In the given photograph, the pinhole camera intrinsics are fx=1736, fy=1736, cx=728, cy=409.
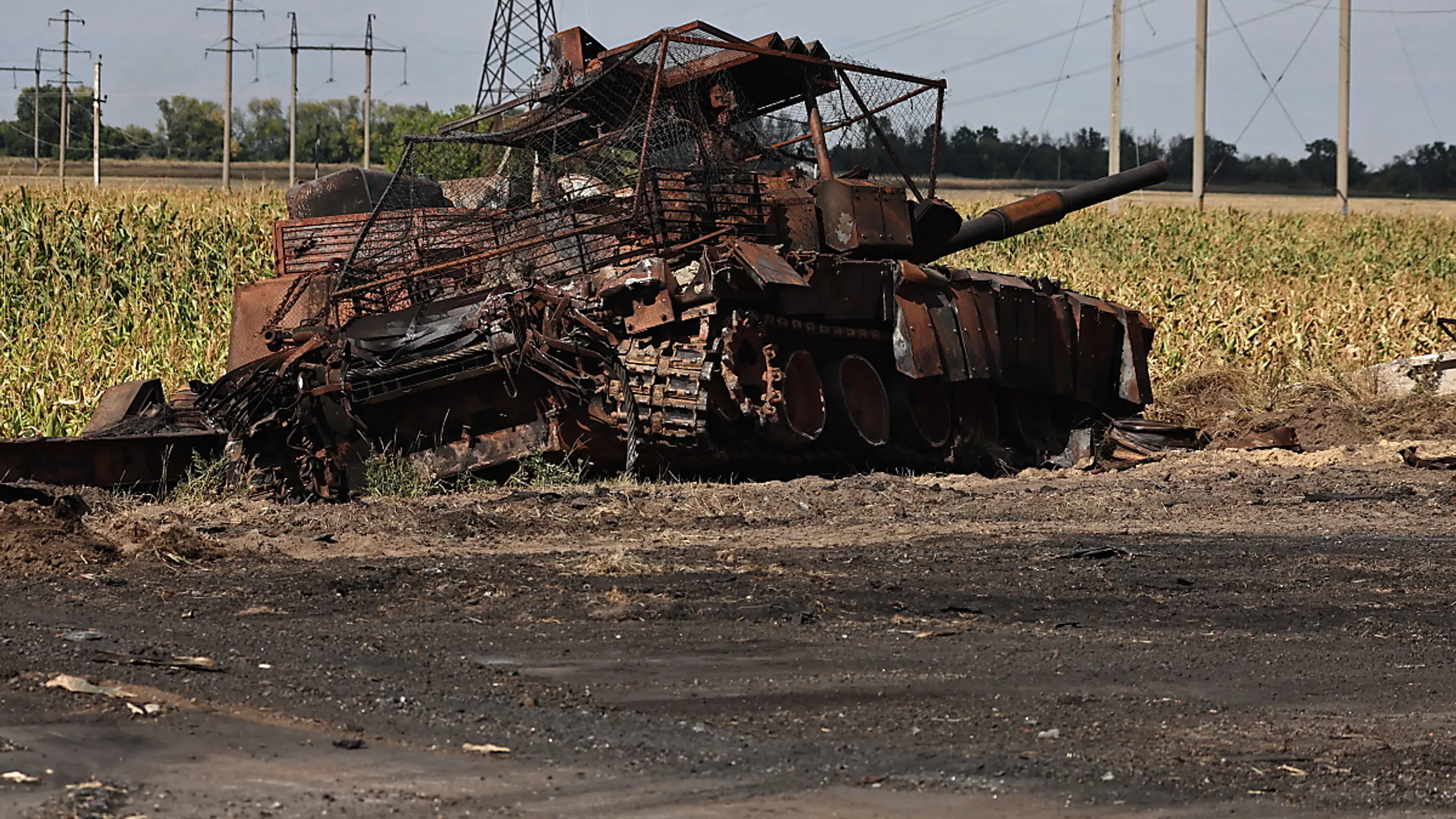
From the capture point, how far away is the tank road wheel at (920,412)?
1270 centimetres

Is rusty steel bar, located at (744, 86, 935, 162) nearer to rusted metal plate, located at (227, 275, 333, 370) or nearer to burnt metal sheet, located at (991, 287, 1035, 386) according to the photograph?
burnt metal sheet, located at (991, 287, 1035, 386)

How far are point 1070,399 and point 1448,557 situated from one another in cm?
661

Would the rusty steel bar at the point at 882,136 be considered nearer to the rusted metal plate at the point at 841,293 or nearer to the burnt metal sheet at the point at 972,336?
the burnt metal sheet at the point at 972,336

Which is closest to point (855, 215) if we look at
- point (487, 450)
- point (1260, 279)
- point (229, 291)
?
point (487, 450)

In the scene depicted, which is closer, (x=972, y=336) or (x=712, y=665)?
(x=712, y=665)

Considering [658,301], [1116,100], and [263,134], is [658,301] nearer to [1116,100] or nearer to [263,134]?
A: [1116,100]

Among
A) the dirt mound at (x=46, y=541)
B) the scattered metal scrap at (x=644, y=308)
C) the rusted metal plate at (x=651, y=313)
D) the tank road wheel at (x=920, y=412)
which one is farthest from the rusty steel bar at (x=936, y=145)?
the dirt mound at (x=46, y=541)

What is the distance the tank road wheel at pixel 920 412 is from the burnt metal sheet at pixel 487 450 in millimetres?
2918

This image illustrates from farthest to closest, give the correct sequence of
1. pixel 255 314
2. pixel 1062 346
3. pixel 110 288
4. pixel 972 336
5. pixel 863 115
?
pixel 110 288 → pixel 1062 346 → pixel 863 115 → pixel 972 336 → pixel 255 314

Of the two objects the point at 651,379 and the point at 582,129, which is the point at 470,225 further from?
the point at 651,379

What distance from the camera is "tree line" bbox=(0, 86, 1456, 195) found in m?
39.2

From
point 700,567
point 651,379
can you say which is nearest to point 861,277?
point 651,379

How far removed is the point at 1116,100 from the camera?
1359 inches

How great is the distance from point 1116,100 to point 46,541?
98.2ft
